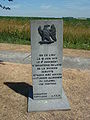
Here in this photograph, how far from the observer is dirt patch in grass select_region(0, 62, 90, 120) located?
445 centimetres

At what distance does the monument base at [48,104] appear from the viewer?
4.65 meters

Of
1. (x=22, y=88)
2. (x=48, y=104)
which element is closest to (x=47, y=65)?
(x=48, y=104)

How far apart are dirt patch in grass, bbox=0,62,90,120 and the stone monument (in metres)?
0.18

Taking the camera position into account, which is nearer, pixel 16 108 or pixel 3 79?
pixel 16 108

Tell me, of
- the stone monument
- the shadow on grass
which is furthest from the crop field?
the stone monument

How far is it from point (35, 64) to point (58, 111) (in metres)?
1.02

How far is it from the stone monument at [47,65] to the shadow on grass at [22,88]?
325 millimetres

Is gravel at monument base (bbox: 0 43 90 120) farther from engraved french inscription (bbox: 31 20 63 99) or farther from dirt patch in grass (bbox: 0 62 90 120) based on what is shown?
engraved french inscription (bbox: 31 20 63 99)

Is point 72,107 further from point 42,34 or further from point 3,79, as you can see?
point 3,79

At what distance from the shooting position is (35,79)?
4.86 m

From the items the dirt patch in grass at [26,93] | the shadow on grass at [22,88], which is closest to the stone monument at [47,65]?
the dirt patch in grass at [26,93]

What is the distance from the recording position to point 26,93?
5.48m

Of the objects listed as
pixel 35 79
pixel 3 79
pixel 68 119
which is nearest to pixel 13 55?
pixel 3 79

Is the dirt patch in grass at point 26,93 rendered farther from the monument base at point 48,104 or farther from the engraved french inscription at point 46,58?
the engraved french inscription at point 46,58
